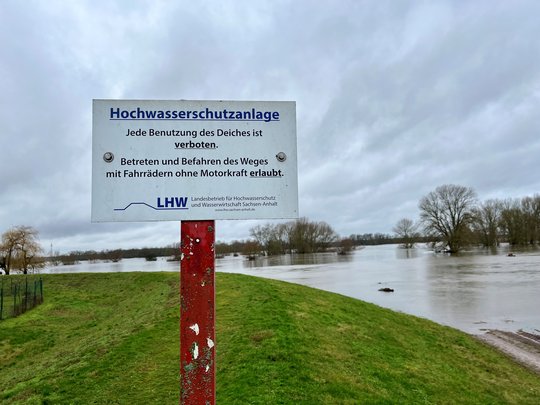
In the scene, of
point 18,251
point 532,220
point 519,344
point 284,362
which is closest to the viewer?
point 284,362

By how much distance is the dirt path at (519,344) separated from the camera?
1089cm

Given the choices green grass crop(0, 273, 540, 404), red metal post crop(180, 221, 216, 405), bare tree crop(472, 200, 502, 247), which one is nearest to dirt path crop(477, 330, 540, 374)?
green grass crop(0, 273, 540, 404)

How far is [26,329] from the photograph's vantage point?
1495 centimetres

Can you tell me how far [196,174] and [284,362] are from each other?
15.3ft

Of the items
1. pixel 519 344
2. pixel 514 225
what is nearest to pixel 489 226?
pixel 514 225

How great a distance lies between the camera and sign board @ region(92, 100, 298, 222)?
10.2 feet

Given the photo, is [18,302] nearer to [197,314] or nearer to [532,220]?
[197,314]

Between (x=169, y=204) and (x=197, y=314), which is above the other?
(x=169, y=204)

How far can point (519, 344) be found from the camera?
42.1 ft

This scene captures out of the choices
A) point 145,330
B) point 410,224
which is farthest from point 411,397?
point 410,224

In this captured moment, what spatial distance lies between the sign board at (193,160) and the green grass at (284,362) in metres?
3.48

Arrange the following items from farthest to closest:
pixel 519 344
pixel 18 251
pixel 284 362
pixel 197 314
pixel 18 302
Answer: pixel 18 251
pixel 18 302
pixel 519 344
pixel 284 362
pixel 197 314

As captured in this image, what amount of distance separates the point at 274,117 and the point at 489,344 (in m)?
12.9

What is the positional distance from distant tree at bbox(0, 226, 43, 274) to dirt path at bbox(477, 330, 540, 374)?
4871cm
